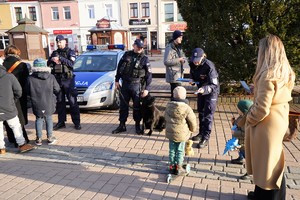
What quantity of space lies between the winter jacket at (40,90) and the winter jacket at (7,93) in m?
0.29

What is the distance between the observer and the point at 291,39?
22.1ft

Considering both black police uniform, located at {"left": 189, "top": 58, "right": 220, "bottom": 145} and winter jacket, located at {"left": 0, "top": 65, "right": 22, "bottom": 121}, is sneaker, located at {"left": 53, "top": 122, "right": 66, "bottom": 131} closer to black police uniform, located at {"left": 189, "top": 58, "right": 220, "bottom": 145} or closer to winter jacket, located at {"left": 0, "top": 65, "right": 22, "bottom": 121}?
winter jacket, located at {"left": 0, "top": 65, "right": 22, "bottom": 121}

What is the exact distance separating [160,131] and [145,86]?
3.29 ft

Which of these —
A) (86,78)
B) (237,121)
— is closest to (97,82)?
(86,78)

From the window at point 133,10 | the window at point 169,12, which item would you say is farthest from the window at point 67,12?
the window at point 169,12

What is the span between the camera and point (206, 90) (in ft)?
14.6

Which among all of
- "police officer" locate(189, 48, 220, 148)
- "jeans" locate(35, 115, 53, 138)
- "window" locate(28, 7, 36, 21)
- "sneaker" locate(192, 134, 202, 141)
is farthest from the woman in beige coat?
"window" locate(28, 7, 36, 21)

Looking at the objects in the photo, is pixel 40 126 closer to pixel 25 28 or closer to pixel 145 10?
pixel 25 28

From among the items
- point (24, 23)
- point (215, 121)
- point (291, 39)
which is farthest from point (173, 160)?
point (24, 23)

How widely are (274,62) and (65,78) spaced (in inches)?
171

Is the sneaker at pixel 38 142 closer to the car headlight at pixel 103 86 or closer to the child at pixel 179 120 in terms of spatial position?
the car headlight at pixel 103 86

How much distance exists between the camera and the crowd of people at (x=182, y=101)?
2.54m

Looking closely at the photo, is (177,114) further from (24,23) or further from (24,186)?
(24,23)

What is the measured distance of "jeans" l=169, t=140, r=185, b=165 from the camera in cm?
377
